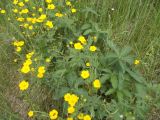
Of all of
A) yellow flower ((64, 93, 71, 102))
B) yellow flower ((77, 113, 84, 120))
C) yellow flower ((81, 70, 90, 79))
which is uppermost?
yellow flower ((81, 70, 90, 79))

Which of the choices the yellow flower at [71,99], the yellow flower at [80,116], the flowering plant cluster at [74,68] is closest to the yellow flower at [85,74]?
the flowering plant cluster at [74,68]

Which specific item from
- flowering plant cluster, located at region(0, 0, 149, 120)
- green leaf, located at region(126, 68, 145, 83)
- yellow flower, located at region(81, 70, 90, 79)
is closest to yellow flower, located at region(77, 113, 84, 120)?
flowering plant cluster, located at region(0, 0, 149, 120)

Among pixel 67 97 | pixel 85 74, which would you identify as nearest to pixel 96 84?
pixel 85 74

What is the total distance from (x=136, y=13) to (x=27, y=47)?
40.8 inches

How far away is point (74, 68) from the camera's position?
76.3 inches

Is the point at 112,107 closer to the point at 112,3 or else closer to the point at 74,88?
the point at 74,88

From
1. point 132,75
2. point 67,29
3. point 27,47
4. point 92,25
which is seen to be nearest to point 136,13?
point 92,25

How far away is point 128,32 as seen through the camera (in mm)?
2434

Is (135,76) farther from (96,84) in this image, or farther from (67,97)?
(67,97)

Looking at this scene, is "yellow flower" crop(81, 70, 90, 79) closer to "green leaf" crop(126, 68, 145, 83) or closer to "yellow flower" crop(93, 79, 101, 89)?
"yellow flower" crop(93, 79, 101, 89)

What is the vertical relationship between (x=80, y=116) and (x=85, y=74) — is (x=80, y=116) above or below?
below

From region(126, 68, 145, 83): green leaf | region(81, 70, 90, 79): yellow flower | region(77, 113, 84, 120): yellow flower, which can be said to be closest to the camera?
region(77, 113, 84, 120): yellow flower

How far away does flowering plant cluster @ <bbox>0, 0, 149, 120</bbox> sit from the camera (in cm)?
176

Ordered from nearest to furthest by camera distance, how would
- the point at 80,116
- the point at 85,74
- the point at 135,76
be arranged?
the point at 80,116 < the point at 85,74 < the point at 135,76
